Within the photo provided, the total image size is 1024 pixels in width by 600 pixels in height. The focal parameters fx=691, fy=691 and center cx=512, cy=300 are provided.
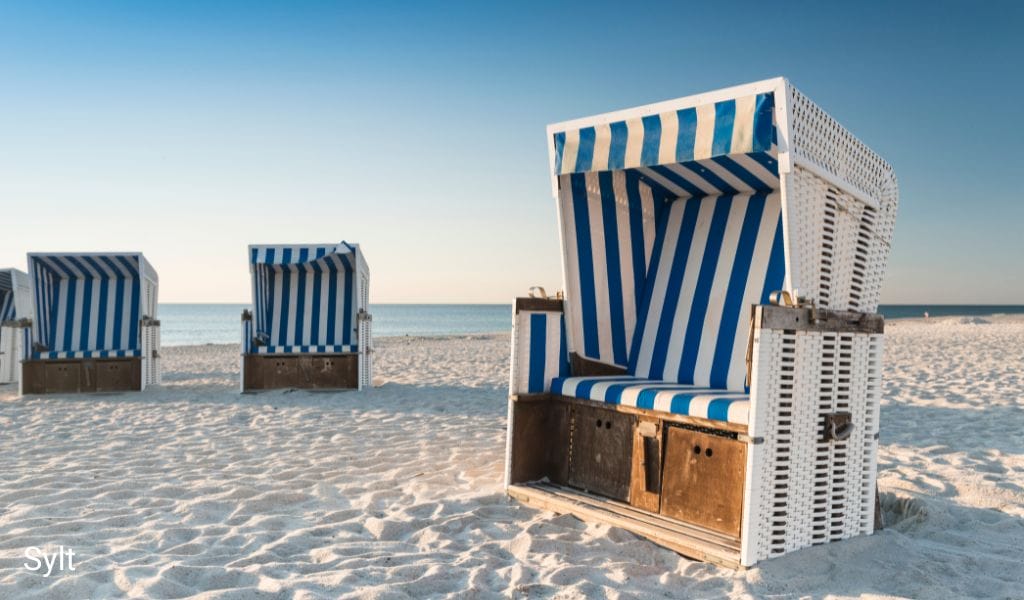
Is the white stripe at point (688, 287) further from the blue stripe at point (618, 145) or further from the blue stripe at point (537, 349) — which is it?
the blue stripe at point (618, 145)

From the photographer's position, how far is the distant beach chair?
850cm

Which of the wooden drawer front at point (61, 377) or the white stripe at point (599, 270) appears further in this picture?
the wooden drawer front at point (61, 377)

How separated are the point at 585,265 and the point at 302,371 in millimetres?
5512

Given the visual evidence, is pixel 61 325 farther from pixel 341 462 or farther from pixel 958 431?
pixel 958 431

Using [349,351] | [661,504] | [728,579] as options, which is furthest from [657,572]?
[349,351]

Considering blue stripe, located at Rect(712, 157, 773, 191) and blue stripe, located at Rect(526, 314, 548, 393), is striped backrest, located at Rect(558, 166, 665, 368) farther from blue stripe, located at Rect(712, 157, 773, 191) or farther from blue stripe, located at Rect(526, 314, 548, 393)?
blue stripe, located at Rect(712, 157, 773, 191)

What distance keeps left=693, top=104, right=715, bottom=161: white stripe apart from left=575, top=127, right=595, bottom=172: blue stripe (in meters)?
0.62

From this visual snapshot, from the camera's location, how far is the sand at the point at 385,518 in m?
2.57

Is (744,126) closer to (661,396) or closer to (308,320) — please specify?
(661,396)

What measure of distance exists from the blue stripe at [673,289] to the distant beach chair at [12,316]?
7810 millimetres

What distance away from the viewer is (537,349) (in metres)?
3.79

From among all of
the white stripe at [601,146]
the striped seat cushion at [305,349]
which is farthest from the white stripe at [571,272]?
the striped seat cushion at [305,349]

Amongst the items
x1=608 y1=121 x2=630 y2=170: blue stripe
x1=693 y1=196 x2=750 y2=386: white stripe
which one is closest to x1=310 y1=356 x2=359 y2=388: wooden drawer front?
x1=693 y1=196 x2=750 y2=386: white stripe

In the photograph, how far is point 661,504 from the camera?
128 inches
